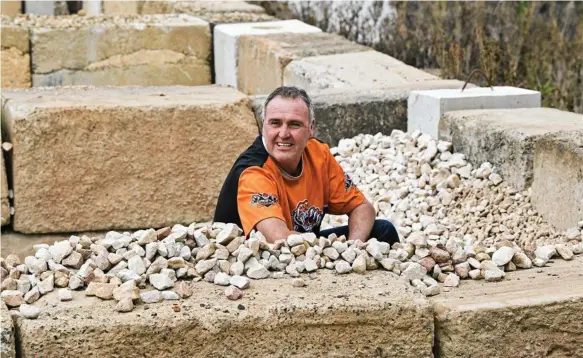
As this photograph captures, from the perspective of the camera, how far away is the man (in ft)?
13.2

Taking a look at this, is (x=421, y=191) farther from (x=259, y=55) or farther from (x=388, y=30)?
(x=388, y=30)

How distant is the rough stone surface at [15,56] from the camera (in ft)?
28.3

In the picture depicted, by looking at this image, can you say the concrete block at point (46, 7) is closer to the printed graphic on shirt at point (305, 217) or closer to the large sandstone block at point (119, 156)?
the large sandstone block at point (119, 156)

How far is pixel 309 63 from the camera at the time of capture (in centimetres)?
745

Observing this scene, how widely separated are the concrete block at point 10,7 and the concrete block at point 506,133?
8.89m

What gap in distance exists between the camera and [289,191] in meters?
4.21

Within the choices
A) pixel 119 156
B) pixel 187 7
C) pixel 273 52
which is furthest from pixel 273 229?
pixel 187 7

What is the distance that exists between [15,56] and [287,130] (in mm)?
5042

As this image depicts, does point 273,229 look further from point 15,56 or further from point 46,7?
point 46,7

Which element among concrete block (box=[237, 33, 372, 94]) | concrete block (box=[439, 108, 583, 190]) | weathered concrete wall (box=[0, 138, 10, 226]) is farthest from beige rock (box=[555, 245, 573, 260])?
concrete block (box=[237, 33, 372, 94])

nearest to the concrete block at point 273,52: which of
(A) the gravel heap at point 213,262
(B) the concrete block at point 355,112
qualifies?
(B) the concrete block at point 355,112

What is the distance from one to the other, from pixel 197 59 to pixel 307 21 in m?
1.77

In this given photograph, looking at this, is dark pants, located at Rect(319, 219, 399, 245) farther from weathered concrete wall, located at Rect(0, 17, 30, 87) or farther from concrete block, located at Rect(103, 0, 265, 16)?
concrete block, located at Rect(103, 0, 265, 16)

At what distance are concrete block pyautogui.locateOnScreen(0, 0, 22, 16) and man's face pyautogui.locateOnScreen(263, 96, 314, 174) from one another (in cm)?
984
